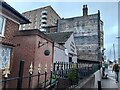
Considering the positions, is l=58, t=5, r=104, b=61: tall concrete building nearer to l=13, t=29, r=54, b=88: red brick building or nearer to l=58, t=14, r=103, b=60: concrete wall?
l=58, t=14, r=103, b=60: concrete wall

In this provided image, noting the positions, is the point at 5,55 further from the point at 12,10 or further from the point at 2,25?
the point at 12,10

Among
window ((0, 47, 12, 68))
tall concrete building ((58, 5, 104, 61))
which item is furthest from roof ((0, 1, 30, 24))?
tall concrete building ((58, 5, 104, 61))

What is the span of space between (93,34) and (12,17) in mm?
24143

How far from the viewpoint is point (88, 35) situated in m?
30.4

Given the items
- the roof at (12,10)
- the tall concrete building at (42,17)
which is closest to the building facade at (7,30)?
the roof at (12,10)

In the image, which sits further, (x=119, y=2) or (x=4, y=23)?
(x=4, y=23)

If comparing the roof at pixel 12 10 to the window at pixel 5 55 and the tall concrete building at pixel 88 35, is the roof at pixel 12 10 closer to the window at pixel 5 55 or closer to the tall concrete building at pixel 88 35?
the window at pixel 5 55

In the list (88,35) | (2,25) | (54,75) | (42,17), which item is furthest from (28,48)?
(42,17)

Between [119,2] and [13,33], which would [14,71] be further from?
[119,2]

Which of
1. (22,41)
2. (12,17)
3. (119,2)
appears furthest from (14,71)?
(119,2)

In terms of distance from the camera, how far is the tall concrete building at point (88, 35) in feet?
95.2

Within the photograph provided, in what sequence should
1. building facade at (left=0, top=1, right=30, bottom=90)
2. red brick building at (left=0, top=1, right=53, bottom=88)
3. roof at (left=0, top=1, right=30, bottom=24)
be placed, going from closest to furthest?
roof at (left=0, top=1, right=30, bottom=24) < building facade at (left=0, top=1, right=30, bottom=90) < red brick building at (left=0, top=1, right=53, bottom=88)

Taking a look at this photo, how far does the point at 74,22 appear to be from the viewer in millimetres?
32969

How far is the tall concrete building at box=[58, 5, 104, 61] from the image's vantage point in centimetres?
2902
